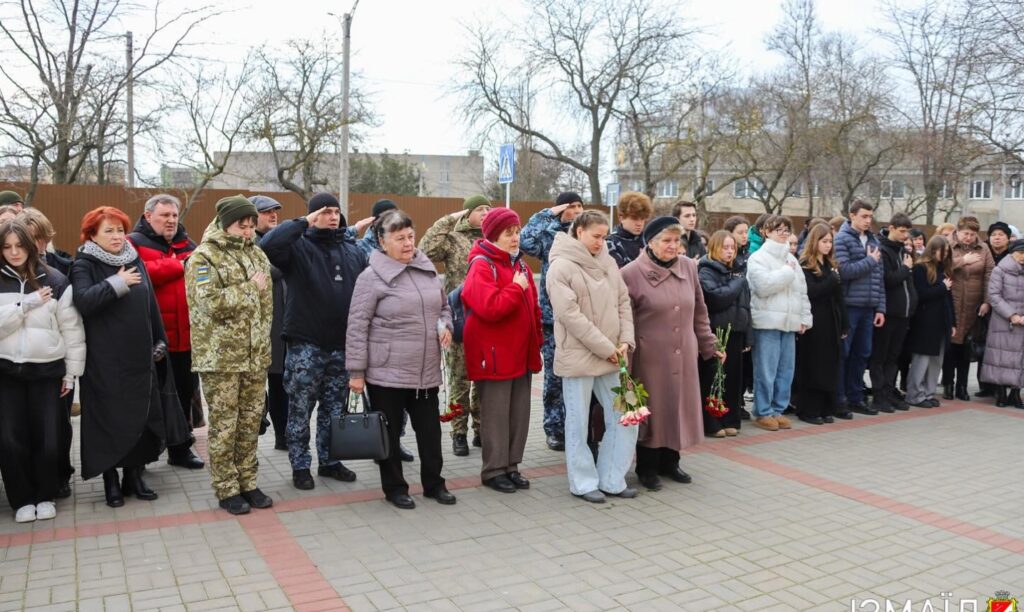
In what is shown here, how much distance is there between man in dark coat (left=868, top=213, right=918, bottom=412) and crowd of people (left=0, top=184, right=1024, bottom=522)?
2.97 m

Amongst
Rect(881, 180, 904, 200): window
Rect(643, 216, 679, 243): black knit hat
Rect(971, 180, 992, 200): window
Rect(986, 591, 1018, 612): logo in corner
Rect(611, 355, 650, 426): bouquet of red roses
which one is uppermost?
Rect(971, 180, 992, 200): window

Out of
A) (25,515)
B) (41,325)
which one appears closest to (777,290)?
(41,325)

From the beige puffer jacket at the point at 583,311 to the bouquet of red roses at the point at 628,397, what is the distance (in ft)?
0.31

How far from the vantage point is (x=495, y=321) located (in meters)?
5.50

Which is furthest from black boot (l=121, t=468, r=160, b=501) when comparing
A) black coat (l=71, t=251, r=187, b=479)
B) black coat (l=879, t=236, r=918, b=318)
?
black coat (l=879, t=236, r=918, b=318)

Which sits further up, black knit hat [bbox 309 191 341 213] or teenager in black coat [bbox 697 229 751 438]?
black knit hat [bbox 309 191 341 213]

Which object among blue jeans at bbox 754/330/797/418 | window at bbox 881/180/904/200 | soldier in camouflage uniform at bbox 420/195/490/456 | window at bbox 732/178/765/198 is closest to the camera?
soldier in camouflage uniform at bbox 420/195/490/456

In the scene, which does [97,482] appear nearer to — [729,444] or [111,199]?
[729,444]

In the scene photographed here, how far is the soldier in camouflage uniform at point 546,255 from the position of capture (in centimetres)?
673

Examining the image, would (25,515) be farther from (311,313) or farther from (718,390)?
(718,390)

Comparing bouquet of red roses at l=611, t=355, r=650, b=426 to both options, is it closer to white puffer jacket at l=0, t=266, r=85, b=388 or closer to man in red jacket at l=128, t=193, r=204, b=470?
man in red jacket at l=128, t=193, r=204, b=470

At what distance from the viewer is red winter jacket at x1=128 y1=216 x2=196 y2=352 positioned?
230 inches

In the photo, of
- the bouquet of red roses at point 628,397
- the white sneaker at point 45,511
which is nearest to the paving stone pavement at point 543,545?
the white sneaker at point 45,511

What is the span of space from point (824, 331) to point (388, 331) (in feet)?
16.0
